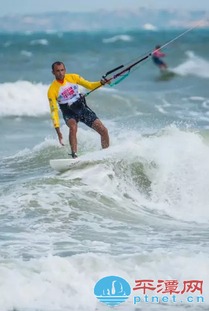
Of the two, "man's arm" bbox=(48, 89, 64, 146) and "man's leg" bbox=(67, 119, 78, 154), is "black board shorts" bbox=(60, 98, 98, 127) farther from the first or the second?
Answer: "man's arm" bbox=(48, 89, 64, 146)

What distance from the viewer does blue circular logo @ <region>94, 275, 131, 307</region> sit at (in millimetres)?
6590

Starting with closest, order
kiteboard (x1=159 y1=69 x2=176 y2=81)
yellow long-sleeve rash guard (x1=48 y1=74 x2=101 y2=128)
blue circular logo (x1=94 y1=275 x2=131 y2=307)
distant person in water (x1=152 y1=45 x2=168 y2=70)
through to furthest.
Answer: blue circular logo (x1=94 y1=275 x2=131 y2=307)
yellow long-sleeve rash guard (x1=48 y1=74 x2=101 y2=128)
kiteboard (x1=159 y1=69 x2=176 y2=81)
distant person in water (x1=152 y1=45 x2=168 y2=70)

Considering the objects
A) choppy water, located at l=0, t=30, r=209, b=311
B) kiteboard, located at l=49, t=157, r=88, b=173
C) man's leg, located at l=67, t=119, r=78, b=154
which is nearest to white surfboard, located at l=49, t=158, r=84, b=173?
kiteboard, located at l=49, t=157, r=88, b=173

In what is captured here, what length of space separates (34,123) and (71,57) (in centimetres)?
2804

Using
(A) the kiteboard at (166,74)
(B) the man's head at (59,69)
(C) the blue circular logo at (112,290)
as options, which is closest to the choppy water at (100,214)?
(C) the blue circular logo at (112,290)

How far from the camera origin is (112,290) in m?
6.75

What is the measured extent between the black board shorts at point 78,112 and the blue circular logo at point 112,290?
4.07 meters

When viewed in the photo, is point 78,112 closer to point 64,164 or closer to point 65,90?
point 65,90

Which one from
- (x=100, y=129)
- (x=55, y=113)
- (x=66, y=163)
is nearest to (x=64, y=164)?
(x=66, y=163)

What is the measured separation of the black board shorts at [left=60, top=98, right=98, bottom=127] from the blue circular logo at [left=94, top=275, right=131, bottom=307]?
160 inches

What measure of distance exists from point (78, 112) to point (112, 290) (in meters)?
4.28

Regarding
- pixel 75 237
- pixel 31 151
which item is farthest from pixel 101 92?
pixel 75 237

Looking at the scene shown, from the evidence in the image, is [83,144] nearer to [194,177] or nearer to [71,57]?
[194,177]

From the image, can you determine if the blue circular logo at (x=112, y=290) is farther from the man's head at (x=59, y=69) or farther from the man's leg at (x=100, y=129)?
the man's leg at (x=100, y=129)
